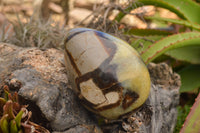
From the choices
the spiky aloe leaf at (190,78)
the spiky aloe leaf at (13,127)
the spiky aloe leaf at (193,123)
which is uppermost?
the spiky aloe leaf at (193,123)

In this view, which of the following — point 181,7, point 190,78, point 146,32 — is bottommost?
point 190,78

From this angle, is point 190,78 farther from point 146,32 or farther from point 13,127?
point 13,127

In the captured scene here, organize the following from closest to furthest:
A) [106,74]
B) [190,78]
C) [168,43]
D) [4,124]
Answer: [4,124]
[106,74]
[168,43]
[190,78]

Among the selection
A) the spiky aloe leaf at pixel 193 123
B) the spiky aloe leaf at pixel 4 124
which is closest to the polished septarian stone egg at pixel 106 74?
the spiky aloe leaf at pixel 193 123

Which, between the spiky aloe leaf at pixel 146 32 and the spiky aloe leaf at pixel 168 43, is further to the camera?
the spiky aloe leaf at pixel 146 32

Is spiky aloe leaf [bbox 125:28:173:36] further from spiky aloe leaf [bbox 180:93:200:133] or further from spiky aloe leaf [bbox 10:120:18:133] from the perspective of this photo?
spiky aloe leaf [bbox 10:120:18:133]

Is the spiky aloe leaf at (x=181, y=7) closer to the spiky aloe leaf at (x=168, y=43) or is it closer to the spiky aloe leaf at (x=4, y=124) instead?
the spiky aloe leaf at (x=168, y=43)

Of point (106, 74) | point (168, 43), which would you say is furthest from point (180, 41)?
point (106, 74)
